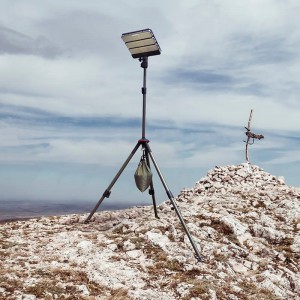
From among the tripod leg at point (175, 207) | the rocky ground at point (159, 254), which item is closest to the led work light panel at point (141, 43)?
the tripod leg at point (175, 207)

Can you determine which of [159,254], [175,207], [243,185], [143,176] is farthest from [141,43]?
[243,185]

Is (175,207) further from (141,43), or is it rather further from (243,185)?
(243,185)

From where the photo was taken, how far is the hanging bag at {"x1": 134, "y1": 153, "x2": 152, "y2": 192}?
41.4 feet

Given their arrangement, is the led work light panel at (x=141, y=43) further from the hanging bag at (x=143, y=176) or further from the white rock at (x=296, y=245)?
the white rock at (x=296, y=245)

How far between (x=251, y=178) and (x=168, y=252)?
13.3m

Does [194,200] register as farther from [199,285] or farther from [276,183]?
[199,285]

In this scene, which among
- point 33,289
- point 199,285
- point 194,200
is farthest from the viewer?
point 194,200

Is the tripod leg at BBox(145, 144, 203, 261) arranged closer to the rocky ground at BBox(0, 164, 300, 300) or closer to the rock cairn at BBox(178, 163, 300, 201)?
the rocky ground at BBox(0, 164, 300, 300)

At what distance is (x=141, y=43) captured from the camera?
40.1 feet

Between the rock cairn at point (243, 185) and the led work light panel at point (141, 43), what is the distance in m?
9.69

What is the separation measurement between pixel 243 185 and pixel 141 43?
1271 cm

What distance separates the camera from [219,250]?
1200 centimetres

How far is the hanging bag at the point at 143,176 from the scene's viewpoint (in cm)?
1261

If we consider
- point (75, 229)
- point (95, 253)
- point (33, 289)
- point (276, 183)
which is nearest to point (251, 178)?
point (276, 183)
